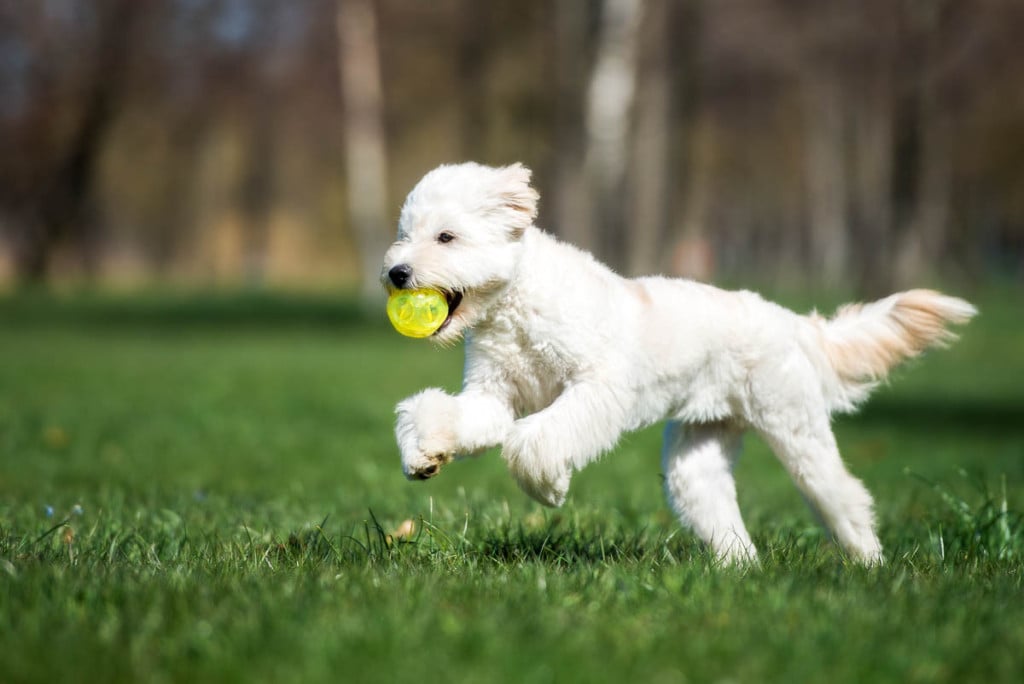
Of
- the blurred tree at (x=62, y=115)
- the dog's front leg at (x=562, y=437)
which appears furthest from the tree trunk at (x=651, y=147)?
the dog's front leg at (x=562, y=437)

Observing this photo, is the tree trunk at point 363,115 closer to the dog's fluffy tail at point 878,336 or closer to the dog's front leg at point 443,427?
the dog's fluffy tail at point 878,336

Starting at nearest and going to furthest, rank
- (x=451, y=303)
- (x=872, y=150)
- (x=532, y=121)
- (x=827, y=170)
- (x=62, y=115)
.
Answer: (x=451, y=303) < (x=532, y=121) < (x=62, y=115) < (x=872, y=150) < (x=827, y=170)

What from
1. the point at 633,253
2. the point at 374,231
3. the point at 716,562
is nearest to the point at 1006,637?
the point at 716,562

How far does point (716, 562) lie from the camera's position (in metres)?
3.84

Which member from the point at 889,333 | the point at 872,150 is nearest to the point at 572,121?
the point at 889,333

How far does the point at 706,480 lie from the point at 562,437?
0.96 m

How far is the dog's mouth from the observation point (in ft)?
12.8

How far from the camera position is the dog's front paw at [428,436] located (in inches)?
146

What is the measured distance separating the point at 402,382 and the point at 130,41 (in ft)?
63.7

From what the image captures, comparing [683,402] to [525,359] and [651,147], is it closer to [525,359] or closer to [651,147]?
[525,359]

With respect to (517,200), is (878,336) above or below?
below

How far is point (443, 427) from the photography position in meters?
3.75

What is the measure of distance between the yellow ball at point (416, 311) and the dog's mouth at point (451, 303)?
35 millimetres

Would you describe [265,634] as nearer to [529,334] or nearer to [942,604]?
[529,334]
